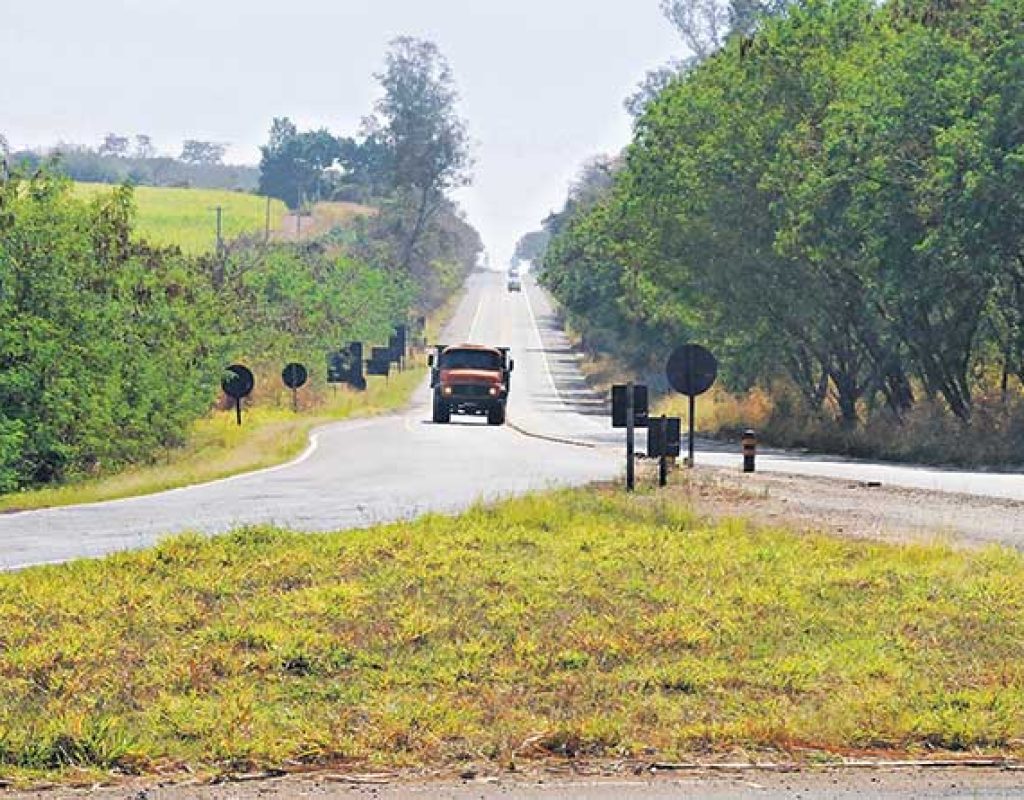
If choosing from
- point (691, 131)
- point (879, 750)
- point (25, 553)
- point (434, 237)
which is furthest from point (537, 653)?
point (434, 237)

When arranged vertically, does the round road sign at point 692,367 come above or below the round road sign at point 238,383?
above

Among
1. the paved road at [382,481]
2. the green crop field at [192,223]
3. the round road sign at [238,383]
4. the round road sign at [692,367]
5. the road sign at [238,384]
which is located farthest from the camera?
the green crop field at [192,223]

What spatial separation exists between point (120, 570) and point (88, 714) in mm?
5732

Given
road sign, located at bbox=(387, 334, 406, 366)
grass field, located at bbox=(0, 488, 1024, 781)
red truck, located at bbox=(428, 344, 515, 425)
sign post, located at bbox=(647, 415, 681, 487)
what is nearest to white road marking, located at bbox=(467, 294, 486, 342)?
road sign, located at bbox=(387, 334, 406, 366)

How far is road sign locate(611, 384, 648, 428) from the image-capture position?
24828 mm

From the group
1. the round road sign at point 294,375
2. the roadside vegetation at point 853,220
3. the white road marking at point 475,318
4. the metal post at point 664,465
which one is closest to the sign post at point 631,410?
the metal post at point 664,465

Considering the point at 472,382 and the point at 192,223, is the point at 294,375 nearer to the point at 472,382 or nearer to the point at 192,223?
the point at 472,382

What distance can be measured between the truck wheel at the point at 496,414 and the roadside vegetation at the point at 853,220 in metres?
6.28

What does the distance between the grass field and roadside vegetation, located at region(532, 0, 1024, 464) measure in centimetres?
2265

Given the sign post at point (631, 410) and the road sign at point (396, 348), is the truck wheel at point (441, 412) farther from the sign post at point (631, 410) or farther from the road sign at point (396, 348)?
the road sign at point (396, 348)

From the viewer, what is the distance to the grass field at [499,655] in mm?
8891

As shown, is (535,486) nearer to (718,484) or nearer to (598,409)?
(718,484)

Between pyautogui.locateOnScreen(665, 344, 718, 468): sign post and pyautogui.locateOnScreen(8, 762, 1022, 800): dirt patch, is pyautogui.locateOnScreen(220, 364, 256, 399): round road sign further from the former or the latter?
pyautogui.locateOnScreen(8, 762, 1022, 800): dirt patch

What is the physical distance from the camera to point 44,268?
35.8m
